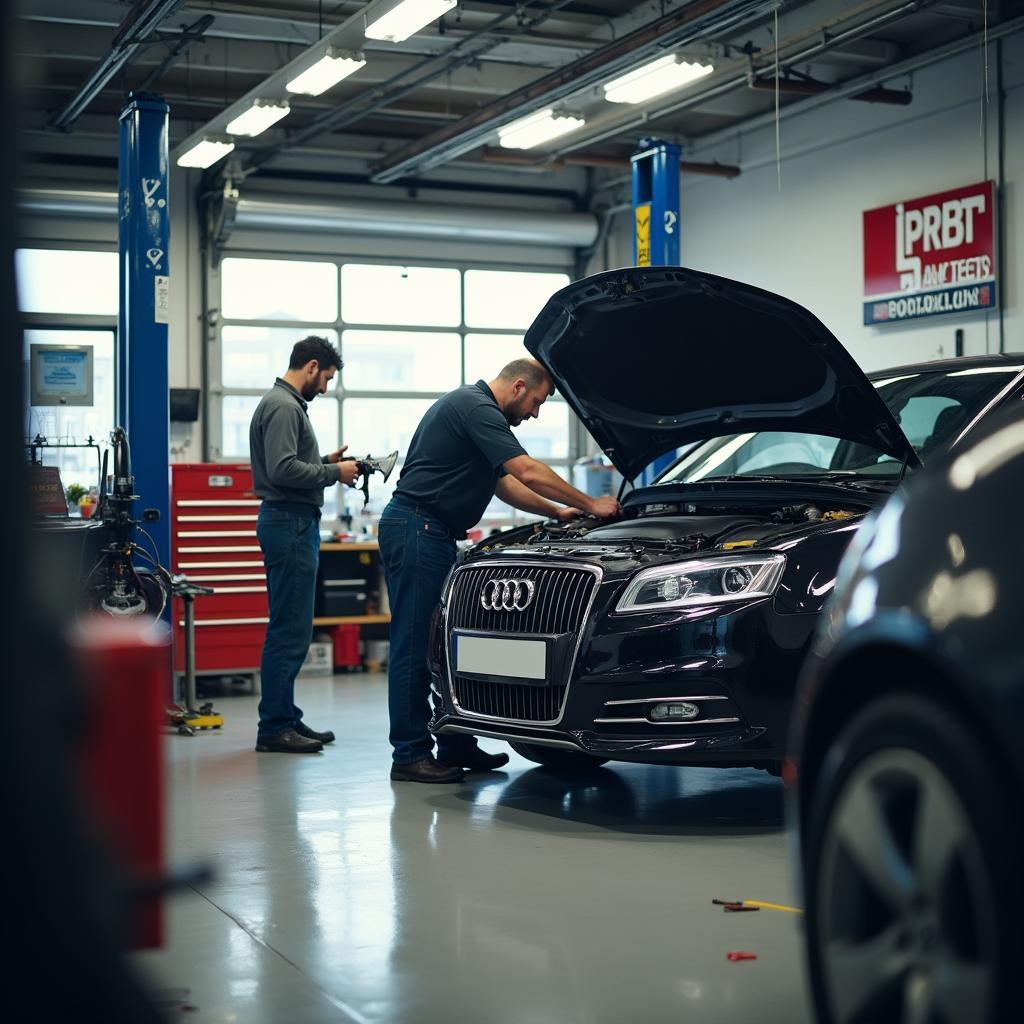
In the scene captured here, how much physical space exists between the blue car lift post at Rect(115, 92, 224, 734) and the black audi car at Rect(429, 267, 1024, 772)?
3.36 meters

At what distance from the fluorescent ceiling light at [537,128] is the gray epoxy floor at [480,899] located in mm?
6784

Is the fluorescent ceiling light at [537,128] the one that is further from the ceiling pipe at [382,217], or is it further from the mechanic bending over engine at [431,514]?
the mechanic bending over engine at [431,514]


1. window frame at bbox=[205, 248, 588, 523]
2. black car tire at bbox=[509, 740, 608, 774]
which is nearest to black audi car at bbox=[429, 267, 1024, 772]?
black car tire at bbox=[509, 740, 608, 774]

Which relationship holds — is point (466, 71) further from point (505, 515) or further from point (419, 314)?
point (505, 515)

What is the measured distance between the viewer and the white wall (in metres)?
11.0

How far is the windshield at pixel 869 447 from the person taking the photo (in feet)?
15.6

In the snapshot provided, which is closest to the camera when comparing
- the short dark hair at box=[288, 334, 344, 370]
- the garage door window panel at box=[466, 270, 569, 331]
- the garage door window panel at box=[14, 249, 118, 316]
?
the short dark hair at box=[288, 334, 344, 370]

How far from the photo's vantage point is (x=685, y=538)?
4.60 m

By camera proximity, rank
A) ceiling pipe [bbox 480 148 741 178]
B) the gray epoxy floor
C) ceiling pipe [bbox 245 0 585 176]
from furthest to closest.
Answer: ceiling pipe [bbox 480 148 741 178], ceiling pipe [bbox 245 0 585 176], the gray epoxy floor

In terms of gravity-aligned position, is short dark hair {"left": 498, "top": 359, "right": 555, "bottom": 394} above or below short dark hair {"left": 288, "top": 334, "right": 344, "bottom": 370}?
below

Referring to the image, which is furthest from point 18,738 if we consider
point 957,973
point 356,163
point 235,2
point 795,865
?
Answer: point 356,163

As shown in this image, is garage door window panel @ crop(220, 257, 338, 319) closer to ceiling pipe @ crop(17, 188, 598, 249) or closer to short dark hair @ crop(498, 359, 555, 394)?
ceiling pipe @ crop(17, 188, 598, 249)

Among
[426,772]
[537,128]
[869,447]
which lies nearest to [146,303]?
[426,772]

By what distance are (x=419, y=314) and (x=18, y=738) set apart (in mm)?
14380
